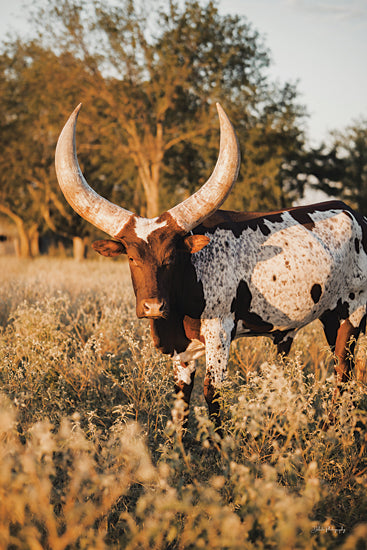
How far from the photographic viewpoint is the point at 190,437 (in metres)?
3.84

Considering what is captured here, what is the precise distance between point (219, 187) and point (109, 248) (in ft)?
3.12

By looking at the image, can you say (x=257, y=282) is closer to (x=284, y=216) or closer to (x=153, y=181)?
(x=284, y=216)

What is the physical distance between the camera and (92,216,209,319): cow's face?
293 centimetres

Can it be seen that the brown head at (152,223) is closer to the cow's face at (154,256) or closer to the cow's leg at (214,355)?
the cow's face at (154,256)

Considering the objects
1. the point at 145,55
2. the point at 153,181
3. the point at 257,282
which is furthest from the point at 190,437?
the point at 145,55

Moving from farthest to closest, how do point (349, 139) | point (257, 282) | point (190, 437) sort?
point (349, 139), point (190, 437), point (257, 282)

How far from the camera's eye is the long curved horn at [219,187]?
3139 mm

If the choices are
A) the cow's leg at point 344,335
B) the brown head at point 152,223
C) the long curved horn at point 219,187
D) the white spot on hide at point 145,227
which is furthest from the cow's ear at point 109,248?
the cow's leg at point 344,335

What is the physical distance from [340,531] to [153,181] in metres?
16.7

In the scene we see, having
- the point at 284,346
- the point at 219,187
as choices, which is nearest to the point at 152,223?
the point at 219,187

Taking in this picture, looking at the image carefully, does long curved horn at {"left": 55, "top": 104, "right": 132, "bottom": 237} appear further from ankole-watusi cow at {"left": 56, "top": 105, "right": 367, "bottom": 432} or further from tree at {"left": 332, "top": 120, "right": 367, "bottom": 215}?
tree at {"left": 332, "top": 120, "right": 367, "bottom": 215}

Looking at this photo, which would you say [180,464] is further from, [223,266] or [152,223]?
[152,223]

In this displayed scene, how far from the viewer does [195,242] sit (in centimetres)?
310

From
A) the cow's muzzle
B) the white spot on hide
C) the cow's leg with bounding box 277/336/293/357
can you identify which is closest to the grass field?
the cow's leg with bounding box 277/336/293/357
